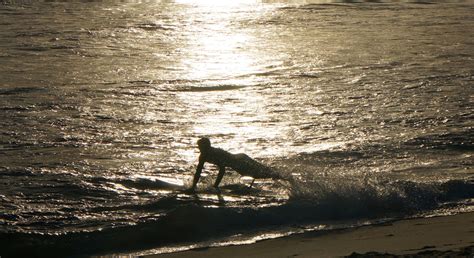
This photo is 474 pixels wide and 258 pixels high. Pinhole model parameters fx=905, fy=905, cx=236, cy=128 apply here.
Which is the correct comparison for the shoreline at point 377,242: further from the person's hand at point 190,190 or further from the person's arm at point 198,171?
the person's hand at point 190,190

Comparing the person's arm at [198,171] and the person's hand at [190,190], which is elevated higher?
the person's arm at [198,171]

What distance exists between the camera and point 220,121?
14.7 m

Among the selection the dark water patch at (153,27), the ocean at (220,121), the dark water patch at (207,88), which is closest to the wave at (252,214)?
the ocean at (220,121)

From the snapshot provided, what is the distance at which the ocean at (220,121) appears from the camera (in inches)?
380

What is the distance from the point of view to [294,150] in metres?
12.9

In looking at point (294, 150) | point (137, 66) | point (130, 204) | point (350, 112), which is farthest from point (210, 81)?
point (130, 204)

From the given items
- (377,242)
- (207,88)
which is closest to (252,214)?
(377,242)

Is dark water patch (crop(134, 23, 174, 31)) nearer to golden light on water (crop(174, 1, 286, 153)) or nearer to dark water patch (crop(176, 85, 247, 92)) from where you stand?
golden light on water (crop(174, 1, 286, 153))

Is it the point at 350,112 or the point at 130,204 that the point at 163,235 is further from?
the point at 350,112

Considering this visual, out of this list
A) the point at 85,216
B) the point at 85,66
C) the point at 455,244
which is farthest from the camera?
the point at 85,66

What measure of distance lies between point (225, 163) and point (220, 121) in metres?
4.52

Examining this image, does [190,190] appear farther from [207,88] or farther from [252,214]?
[207,88]

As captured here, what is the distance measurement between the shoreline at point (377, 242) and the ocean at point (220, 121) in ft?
0.82

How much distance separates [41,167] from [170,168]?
5.55 feet
